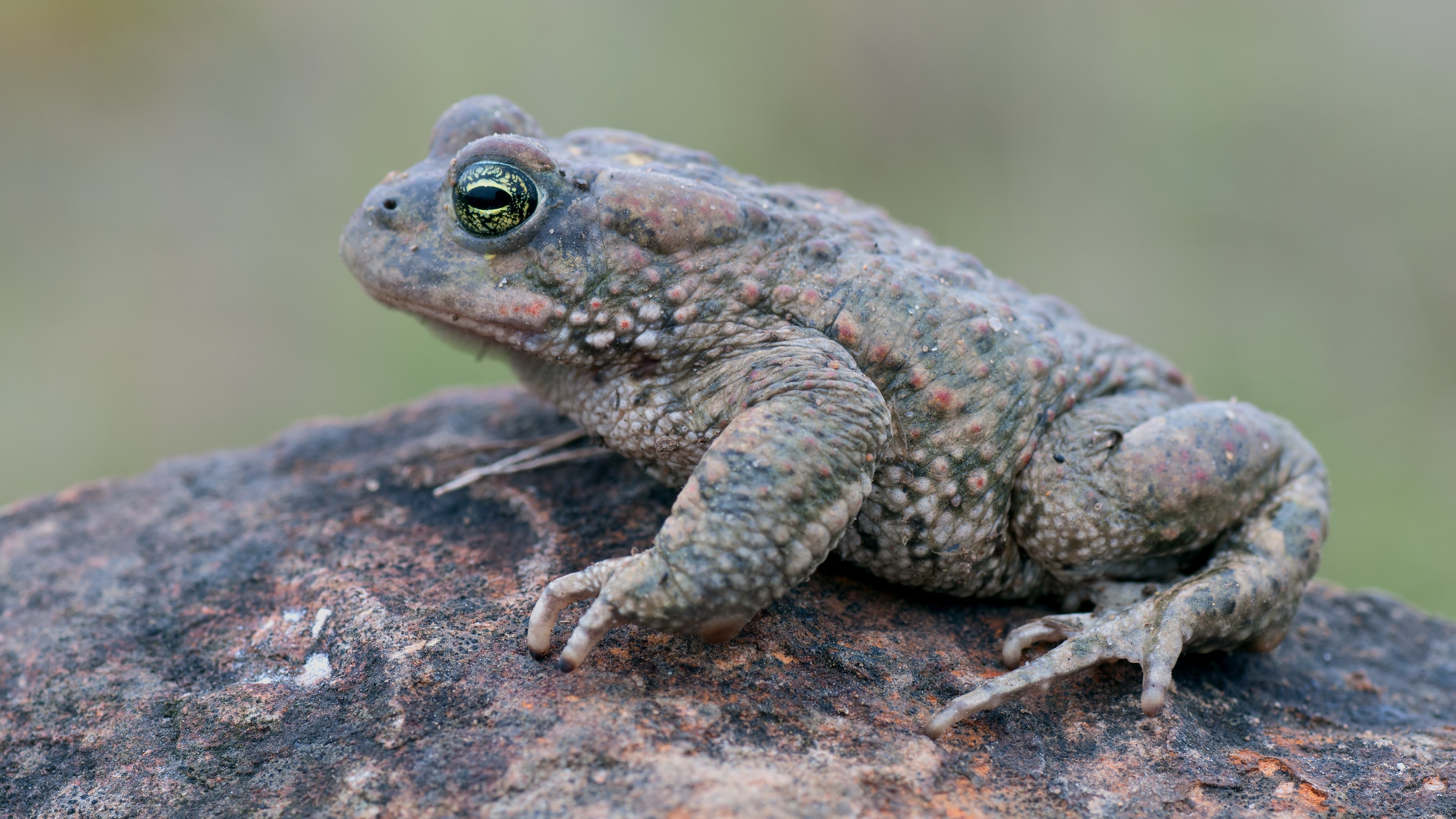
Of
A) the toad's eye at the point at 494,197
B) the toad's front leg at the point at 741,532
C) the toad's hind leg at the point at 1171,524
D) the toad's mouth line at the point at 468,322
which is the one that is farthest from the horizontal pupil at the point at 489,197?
the toad's hind leg at the point at 1171,524

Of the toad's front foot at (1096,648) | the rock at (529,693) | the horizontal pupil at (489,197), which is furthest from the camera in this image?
the horizontal pupil at (489,197)

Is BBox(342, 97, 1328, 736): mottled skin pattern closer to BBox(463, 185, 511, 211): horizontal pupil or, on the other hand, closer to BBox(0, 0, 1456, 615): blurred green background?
BBox(463, 185, 511, 211): horizontal pupil

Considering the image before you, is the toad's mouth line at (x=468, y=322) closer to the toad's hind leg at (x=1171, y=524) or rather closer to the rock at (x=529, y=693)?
the rock at (x=529, y=693)

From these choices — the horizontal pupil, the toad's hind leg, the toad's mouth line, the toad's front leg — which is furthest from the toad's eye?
the toad's hind leg

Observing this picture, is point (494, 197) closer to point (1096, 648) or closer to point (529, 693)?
point (529, 693)

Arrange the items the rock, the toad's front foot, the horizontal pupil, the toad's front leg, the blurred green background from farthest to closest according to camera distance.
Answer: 1. the blurred green background
2. the horizontal pupil
3. the toad's front foot
4. the toad's front leg
5. the rock

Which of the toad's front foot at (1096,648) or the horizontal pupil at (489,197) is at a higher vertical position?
→ the horizontal pupil at (489,197)

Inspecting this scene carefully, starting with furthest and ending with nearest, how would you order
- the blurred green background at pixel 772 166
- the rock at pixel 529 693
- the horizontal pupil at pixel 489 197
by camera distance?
the blurred green background at pixel 772 166, the horizontal pupil at pixel 489 197, the rock at pixel 529 693
